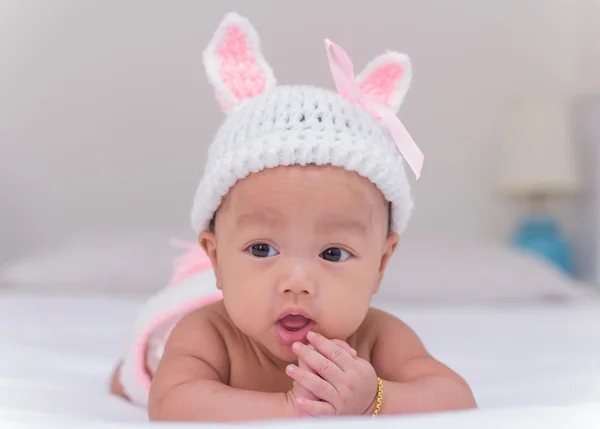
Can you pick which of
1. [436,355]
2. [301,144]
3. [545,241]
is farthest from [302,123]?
[545,241]

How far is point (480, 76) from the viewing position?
2396 mm

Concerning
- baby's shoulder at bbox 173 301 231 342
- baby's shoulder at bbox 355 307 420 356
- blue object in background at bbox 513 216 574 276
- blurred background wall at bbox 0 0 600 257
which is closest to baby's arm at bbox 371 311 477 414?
baby's shoulder at bbox 355 307 420 356

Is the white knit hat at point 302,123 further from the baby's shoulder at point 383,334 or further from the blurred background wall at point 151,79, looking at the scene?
the blurred background wall at point 151,79

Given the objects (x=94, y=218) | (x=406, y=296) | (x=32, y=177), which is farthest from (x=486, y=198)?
(x=32, y=177)

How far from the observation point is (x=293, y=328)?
2.46 ft

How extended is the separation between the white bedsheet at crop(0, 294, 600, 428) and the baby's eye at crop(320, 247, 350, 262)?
22 centimetres

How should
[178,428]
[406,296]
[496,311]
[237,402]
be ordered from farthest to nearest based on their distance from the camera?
[406,296], [496,311], [237,402], [178,428]

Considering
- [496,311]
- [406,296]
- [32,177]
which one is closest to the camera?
[496,311]

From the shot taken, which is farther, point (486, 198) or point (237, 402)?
point (486, 198)

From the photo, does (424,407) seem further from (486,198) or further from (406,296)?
(486,198)

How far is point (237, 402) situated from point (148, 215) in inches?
64.4

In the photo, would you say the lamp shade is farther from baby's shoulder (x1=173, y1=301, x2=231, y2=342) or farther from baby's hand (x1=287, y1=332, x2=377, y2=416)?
baby's hand (x1=287, y1=332, x2=377, y2=416)

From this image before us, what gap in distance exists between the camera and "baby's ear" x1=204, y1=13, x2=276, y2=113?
90cm

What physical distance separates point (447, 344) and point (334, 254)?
2.34 ft
